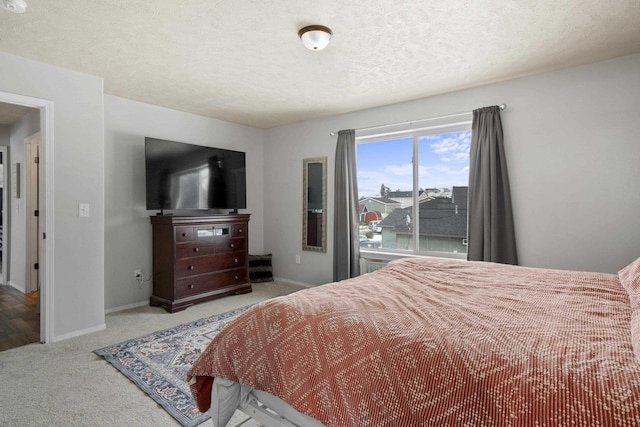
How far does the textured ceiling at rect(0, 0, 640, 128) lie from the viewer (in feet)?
6.73

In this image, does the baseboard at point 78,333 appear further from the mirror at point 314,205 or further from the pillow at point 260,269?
the mirror at point 314,205

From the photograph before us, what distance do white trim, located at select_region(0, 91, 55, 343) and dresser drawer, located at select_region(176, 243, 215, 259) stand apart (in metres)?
1.13

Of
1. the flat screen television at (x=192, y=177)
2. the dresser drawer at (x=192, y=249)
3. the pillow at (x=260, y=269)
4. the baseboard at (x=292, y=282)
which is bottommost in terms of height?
the baseboard at (x=292, y=282)

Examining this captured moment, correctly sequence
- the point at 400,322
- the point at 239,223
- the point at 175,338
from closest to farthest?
the point at 400,322
the point at 175,338
the point at 239,223

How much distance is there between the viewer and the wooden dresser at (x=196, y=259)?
372 centimetres

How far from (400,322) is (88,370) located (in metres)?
2.33

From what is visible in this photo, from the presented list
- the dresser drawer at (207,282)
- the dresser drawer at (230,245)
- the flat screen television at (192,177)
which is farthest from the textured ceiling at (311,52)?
the dresser drawer at (207,282)

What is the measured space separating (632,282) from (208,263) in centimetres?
377

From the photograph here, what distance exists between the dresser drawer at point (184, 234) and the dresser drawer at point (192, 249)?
56mm

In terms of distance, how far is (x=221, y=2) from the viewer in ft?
6.52

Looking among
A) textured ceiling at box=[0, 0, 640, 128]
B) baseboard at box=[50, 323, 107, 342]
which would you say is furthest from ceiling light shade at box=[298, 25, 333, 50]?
baseboard at box=[50, 323, 107, 342]


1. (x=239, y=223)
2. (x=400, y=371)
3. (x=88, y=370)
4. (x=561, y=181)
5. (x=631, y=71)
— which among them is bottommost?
(x=88, y=370)

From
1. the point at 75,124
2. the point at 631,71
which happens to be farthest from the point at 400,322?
the point at 75,124

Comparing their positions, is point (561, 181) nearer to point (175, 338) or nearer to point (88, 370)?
point (175, 338)
